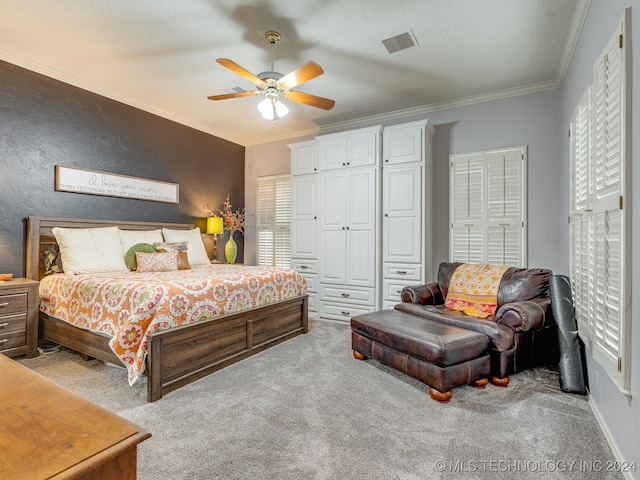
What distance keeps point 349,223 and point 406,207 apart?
78 centimetres

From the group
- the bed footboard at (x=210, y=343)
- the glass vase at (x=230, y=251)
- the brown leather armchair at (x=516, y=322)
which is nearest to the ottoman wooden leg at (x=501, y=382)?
the brown leather armchair at (x=516, y=322)

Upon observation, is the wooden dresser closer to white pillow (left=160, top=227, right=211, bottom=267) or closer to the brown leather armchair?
the brown leather armchair

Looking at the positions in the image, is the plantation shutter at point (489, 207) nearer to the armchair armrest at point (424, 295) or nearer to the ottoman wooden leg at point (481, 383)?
the armchair armrest at point (424, 295)

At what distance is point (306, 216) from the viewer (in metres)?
4.94

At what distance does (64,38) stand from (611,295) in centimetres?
445

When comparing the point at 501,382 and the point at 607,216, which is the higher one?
the point at 607,216

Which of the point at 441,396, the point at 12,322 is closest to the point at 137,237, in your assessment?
the point at 12,322

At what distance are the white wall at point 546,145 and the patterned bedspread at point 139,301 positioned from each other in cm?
252

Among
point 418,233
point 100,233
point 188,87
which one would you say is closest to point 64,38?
point 188,87

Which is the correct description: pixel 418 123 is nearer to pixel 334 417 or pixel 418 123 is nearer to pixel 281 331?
pixel 281 331

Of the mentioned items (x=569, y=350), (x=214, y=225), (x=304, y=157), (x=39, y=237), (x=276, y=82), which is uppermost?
(x=276, y=82)

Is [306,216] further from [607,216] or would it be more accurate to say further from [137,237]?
[607,216]

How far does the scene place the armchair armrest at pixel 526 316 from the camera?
8.43ft

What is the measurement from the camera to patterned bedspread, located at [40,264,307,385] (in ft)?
7.68
